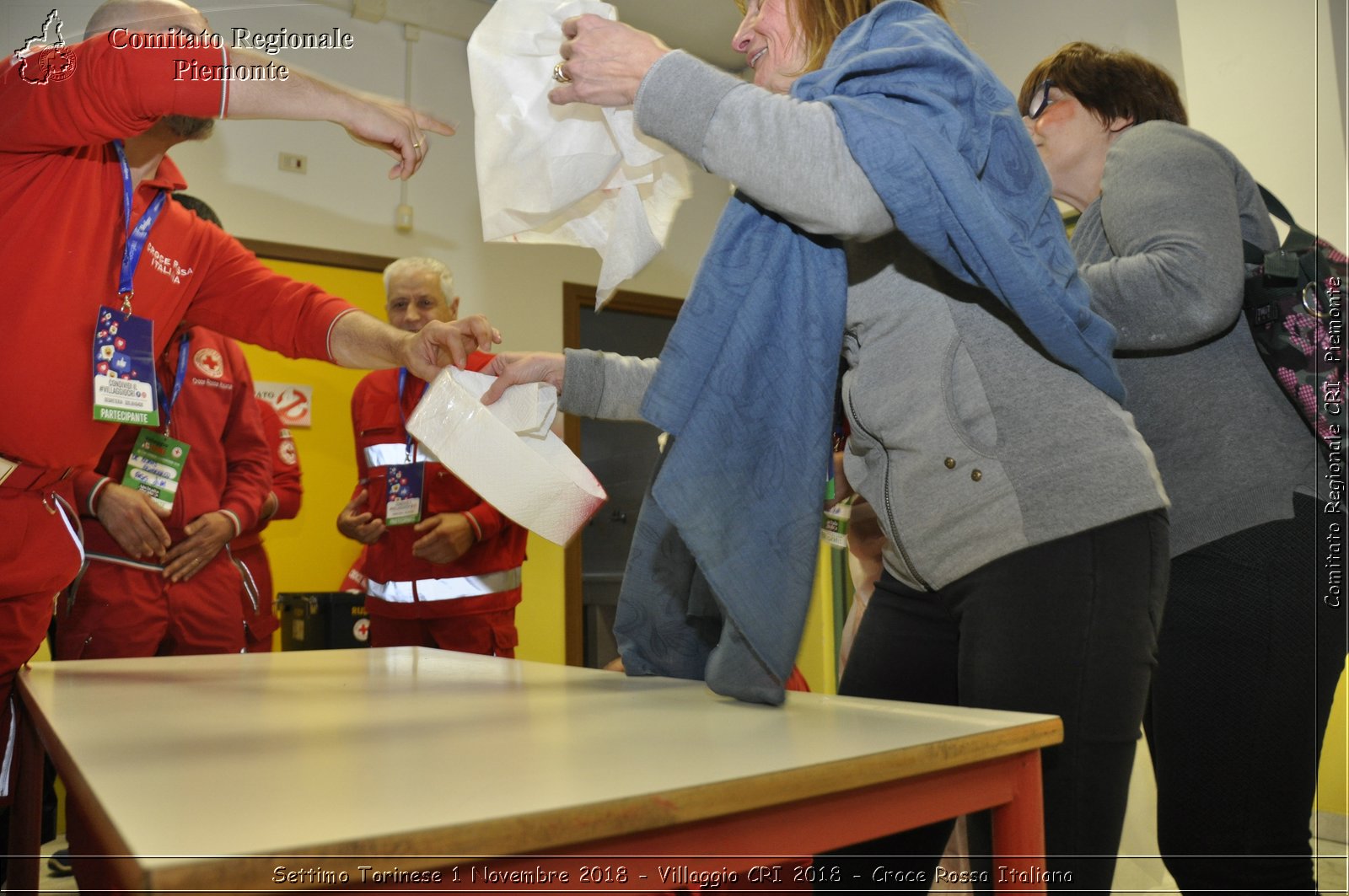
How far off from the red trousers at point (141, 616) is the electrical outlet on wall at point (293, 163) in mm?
2406

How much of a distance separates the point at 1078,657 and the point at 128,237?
1549mm

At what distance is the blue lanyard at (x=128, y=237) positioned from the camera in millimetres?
1620

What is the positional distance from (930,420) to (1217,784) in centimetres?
63

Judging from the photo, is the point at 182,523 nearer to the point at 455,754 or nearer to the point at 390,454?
the point at 390,454

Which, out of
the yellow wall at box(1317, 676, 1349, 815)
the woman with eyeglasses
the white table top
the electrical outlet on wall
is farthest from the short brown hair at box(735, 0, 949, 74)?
the electrical outlet on wall

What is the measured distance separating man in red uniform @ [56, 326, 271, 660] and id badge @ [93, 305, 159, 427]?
0.84m

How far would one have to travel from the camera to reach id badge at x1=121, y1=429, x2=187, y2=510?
94.5 inches

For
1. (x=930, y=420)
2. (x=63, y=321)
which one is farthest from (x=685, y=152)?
(x=63, y=321)

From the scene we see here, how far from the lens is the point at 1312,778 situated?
1261 mm

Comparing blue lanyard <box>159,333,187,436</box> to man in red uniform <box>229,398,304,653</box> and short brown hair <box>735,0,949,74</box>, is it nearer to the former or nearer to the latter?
man in red uniform <box>229,398,304,653</box>

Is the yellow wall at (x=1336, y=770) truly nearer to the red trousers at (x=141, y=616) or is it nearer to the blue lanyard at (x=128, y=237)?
the red trousers at (x=141, y=616)

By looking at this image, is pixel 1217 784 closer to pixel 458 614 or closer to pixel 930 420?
pixel 930 420

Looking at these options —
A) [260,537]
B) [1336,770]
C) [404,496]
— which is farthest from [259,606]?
[1336,770]

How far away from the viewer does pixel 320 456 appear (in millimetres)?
4398
